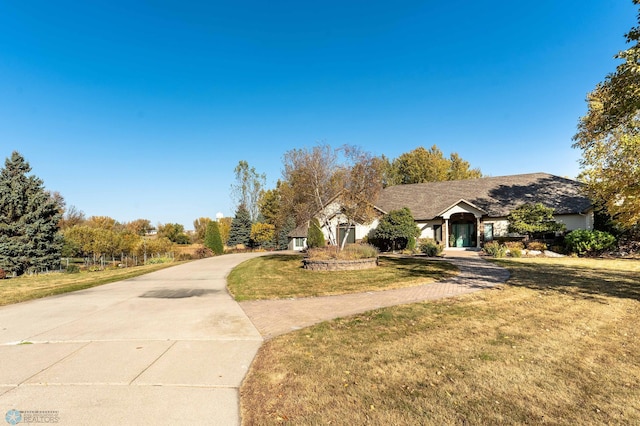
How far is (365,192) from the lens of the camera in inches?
701

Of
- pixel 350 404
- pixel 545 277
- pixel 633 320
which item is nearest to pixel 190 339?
pixel 350 404

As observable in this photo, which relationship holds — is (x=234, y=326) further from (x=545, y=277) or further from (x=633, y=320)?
(x=545, y=277)

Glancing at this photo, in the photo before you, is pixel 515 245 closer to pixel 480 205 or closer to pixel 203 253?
pixel 480 205

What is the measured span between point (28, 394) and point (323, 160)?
15802 millimetres

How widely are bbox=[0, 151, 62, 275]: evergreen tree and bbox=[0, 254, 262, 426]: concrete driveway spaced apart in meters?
17.0

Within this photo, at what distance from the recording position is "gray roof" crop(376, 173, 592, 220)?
24.3 metres

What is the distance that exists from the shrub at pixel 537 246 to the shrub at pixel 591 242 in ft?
4.90

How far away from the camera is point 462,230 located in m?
26.7

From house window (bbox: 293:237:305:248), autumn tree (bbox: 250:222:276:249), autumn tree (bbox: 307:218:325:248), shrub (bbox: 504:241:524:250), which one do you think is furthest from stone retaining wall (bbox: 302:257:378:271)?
autumn tree (bbox: 250:222:276:249)

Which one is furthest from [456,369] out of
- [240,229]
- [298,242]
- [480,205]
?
[240,229]

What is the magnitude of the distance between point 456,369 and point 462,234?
81.7 feet

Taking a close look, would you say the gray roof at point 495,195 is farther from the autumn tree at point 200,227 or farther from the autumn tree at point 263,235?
the autumn tree at point 200,227

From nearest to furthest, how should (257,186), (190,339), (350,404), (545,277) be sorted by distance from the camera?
(350,404) → (190,339) → (545,277) → (257,186)

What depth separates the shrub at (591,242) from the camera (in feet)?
62.1
